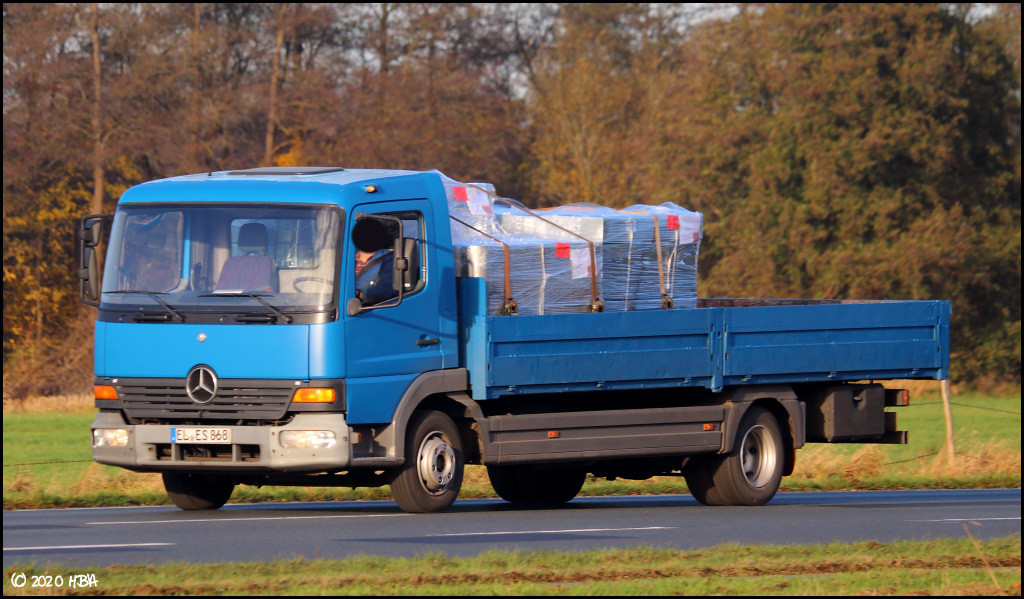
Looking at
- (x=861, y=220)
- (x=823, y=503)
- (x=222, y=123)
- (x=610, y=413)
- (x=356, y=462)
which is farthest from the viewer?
(x=222, y=123)

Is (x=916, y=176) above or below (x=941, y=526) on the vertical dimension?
above

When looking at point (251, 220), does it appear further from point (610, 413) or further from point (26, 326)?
point (26, 326)

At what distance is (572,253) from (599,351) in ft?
2.98

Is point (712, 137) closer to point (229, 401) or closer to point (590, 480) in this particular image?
point (590, 480)

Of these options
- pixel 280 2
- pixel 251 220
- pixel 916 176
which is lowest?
pixel 251 220

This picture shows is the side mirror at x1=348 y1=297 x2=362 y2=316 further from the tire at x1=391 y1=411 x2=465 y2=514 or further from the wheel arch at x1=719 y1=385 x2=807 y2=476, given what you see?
the wheel arch at x1=719 y1=385 x2=807 y2=476

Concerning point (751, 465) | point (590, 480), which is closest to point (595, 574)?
point (751, 465)

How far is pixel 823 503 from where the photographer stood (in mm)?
14977

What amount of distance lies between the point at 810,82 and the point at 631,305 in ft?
91.3

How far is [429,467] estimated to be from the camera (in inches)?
500

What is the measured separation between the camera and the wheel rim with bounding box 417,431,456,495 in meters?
12.7

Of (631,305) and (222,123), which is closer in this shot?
(631,305)

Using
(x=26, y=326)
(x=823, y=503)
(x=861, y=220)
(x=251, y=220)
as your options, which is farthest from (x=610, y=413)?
(x=26, y=326)

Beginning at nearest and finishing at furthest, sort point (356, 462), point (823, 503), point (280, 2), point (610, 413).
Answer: point (356, 462), point (610, 413), point (823, 503), point (280, 2)
